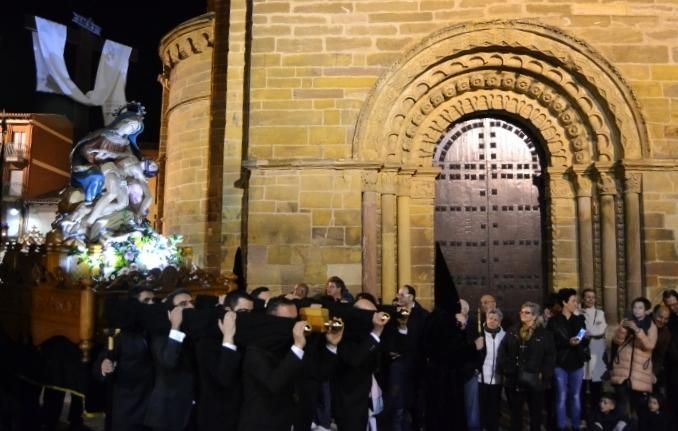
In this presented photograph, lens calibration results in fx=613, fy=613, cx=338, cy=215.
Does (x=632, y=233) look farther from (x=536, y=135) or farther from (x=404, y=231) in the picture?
(x=404, y=231)

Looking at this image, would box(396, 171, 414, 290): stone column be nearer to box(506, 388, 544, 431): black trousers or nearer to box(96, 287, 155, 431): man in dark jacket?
box(506, 388, 544, 431): black trousers

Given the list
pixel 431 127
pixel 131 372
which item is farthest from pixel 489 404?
pixel 431 127

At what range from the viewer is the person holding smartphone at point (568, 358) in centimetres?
636

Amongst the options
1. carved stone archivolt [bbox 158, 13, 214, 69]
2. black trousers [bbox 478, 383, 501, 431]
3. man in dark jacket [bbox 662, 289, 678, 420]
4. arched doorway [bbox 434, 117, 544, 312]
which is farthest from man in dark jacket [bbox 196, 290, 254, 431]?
carved stone archivolt [bbox 158, 13, 214, 69]

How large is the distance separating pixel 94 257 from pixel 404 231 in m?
4.71

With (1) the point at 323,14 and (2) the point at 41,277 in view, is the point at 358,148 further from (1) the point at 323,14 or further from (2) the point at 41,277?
(2) the point at 41,277

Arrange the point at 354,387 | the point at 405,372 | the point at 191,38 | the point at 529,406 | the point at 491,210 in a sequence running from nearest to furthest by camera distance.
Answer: the point at 354,387
the point at 405,372
the point at 529,406
the point at 491,210
the point at 191,38

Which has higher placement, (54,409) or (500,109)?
(500,109)

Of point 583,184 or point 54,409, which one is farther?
point 583,184

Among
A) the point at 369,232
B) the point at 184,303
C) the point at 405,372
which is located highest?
the point at 369,232

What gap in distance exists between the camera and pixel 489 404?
6000mm

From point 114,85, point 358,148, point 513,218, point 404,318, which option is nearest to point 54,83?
Answer: point 114,85

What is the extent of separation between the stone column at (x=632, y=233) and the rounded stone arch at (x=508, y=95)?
40 centimetres

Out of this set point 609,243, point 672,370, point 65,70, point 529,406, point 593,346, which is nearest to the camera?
point 529,406
